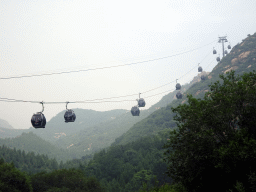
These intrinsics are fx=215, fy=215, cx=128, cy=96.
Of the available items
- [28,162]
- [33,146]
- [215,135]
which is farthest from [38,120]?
[33,146]

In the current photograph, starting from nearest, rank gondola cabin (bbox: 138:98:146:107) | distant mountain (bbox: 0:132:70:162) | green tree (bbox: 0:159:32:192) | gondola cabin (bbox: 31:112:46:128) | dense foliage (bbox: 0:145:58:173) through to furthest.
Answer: gondola cabin (bbox: 31:112:46:128) → green tree (bbox: 0:159:32:192) → gondola cabin (bbox: 138:98:146:107) → dense foliage (bbox: 0:145:58:173) → distant mountain (bbox: 0:132:70:162)

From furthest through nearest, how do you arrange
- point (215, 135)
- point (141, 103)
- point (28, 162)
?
point (28, 162), point (141, 103), point (215, 135)

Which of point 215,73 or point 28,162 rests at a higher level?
point 215,73

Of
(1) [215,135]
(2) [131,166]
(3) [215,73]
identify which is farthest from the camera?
(3) [215,73]

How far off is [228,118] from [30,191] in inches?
1092

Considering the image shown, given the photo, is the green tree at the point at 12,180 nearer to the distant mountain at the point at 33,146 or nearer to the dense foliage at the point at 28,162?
the dense foliage at the point at 28,162

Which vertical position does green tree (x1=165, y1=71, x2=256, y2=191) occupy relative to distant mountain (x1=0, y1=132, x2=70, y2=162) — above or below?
above

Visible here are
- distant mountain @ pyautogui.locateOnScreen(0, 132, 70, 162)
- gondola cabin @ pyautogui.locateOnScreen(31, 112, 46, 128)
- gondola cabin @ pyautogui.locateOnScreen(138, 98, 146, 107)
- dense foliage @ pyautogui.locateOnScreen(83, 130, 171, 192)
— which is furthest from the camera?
distant mountain @ pyautogui.locateOnScreen(0, 132, 70, 162)

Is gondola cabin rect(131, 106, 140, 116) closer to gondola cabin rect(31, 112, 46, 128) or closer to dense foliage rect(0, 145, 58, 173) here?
gondola cabin rect(31, 112, 46, 128)

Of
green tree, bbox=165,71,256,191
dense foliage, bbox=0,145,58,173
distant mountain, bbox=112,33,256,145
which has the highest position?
distant mountain, bbox=112,33,256,145

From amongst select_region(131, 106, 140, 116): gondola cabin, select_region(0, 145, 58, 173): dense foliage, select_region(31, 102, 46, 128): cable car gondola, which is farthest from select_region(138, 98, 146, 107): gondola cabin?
select_region(0, 145, 58, 173): dense foliage

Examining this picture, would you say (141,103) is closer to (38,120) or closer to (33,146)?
(38,120)

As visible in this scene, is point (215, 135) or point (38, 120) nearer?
point (215, 135)

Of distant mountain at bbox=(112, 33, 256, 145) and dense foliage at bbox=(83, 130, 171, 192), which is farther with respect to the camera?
distant mountain at bbox=(112, 33, 256, 145)
